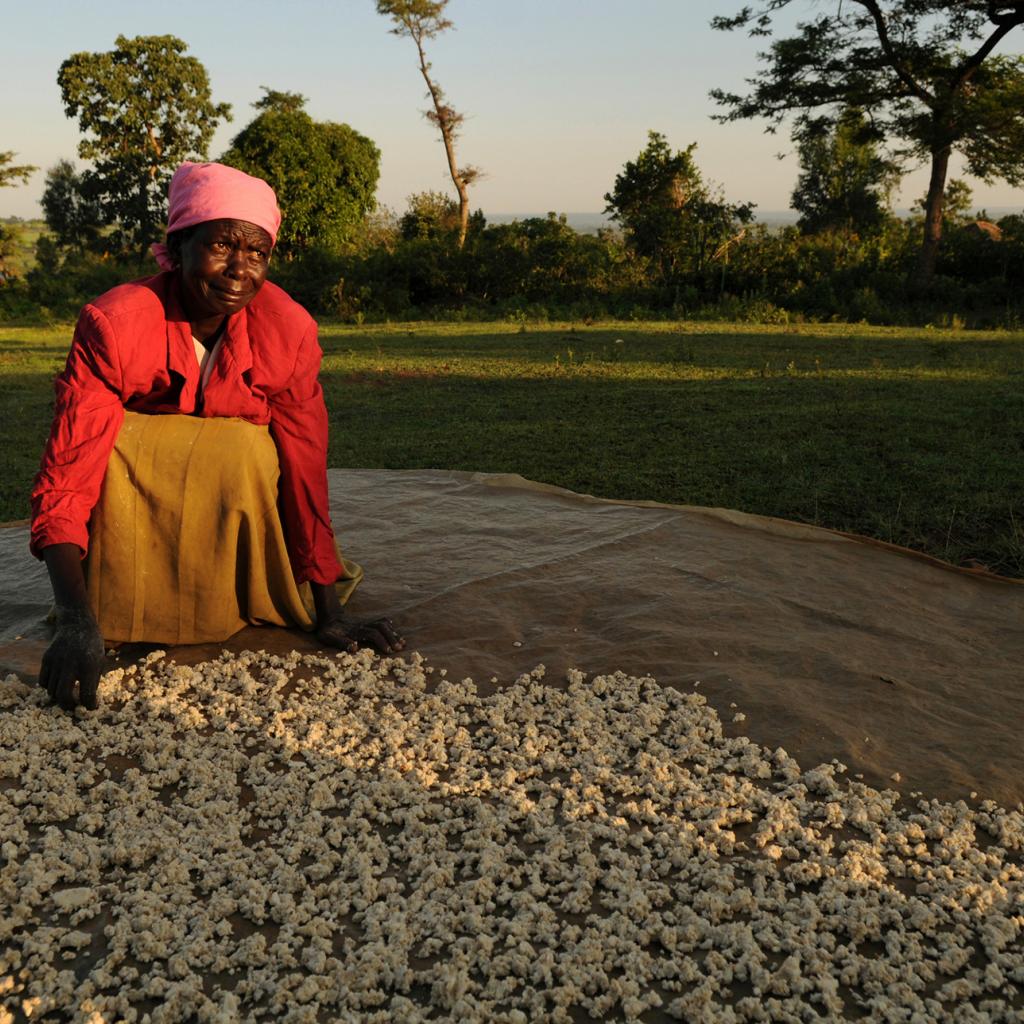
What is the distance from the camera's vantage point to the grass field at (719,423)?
149 inches

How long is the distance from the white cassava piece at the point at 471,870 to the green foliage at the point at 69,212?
25.1m

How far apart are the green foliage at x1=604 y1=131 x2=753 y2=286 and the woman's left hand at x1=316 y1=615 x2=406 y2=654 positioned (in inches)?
401

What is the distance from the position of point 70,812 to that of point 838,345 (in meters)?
7.63

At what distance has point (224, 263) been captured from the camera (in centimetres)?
224

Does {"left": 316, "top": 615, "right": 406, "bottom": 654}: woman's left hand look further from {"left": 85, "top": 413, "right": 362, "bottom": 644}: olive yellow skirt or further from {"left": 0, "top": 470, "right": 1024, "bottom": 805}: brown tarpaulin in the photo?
{"left": 85, "top": 413, "right": 362, "bottom": 644}: olive yellow skirt

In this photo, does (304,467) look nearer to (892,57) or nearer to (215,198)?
(215,198)

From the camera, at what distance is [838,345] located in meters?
8.20

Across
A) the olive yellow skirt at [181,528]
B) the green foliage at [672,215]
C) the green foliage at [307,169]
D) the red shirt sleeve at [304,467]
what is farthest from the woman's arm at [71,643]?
the green foliage at [307,169]

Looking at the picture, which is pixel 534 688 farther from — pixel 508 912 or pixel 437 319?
pixel 437 319

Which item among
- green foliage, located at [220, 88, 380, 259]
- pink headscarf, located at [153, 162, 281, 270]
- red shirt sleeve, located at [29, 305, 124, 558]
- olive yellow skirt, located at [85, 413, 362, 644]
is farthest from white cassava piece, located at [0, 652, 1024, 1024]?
green foliage, located at [220, 88, 380, 259]

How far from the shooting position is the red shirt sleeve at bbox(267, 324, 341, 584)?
2504 mm

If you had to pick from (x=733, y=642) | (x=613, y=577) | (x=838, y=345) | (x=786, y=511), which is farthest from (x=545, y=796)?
(x=838, y=345)

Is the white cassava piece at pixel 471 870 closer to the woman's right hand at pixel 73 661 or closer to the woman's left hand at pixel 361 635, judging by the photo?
the woman's right hand at pixel 73 661

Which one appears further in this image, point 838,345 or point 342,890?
point 838,345
